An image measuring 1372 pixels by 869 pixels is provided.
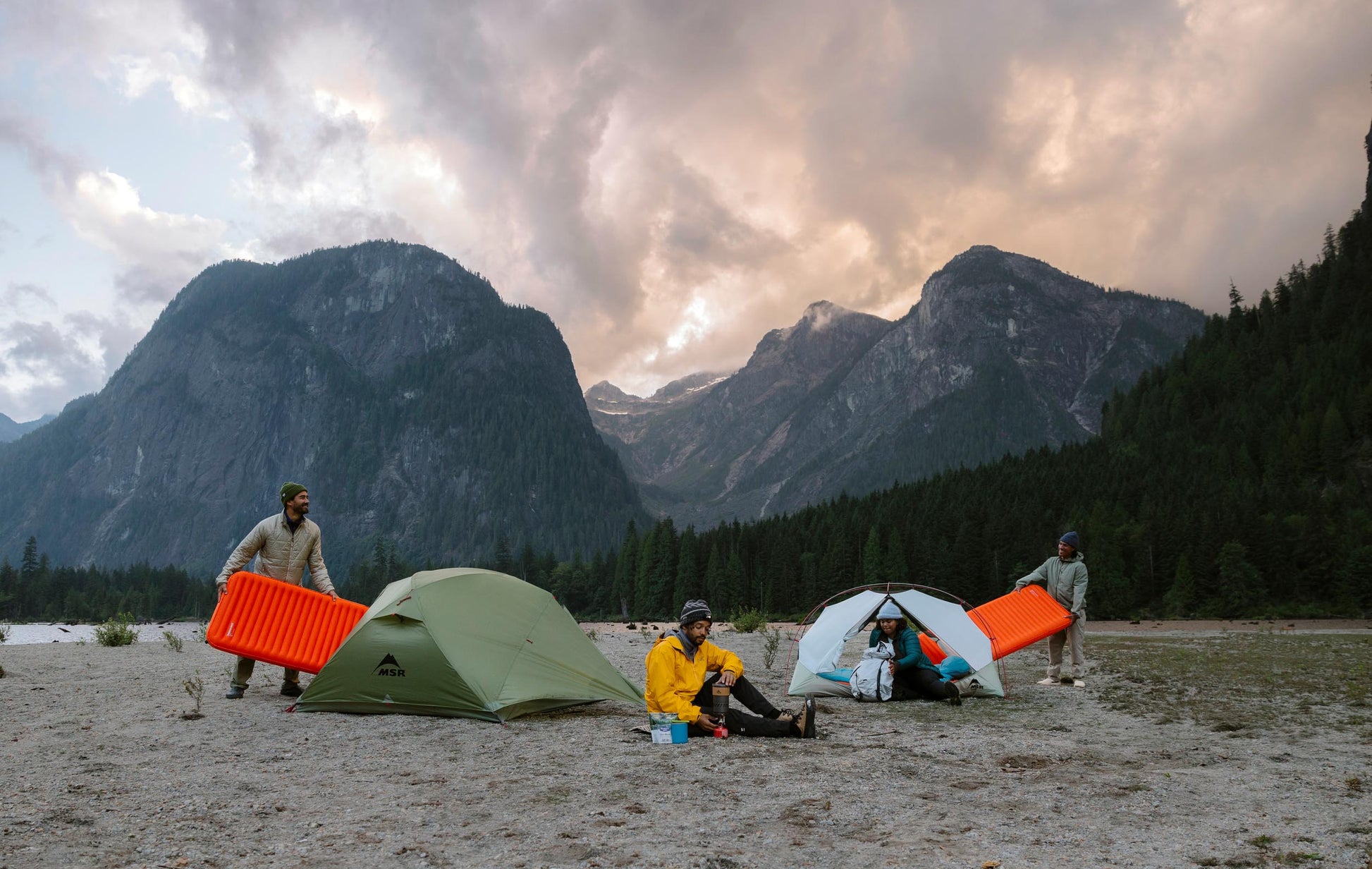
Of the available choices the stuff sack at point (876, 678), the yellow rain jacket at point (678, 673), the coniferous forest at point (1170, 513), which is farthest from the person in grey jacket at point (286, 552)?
the coniferous forest at point (1170, 513)

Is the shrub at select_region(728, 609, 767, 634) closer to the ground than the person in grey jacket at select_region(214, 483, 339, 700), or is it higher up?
closer to the ground

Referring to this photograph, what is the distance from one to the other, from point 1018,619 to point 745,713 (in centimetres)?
765

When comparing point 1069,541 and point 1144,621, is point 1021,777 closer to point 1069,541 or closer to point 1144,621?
point 1069,541

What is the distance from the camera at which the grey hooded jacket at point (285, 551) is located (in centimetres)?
1290

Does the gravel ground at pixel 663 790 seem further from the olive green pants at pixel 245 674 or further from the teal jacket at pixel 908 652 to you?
the teal jacket at pixel 908 652

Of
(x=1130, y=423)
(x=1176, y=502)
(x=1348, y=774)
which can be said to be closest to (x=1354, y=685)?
(x=1348, y=774)

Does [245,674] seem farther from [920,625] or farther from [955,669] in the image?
[955,669]

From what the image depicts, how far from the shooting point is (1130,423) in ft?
370

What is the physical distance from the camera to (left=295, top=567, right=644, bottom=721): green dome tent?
11367 millimetres

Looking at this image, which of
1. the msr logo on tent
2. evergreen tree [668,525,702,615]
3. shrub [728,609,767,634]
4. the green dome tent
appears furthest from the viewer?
evergreen tree [668,525,702,615]

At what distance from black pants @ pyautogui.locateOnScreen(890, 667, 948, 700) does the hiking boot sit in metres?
4.20

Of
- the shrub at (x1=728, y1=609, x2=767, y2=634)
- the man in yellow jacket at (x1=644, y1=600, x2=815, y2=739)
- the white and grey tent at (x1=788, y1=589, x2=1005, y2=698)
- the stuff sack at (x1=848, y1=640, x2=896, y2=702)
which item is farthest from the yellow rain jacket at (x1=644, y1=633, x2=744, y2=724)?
the shrub at (x1=728, y1=609, x2=767, y2=634)

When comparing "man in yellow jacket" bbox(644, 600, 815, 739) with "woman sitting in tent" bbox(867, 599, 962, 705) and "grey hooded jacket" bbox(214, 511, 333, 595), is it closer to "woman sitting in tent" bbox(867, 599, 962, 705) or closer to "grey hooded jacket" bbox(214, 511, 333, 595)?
"woman sitting in tent" bbox(867, 599, 962, 705)

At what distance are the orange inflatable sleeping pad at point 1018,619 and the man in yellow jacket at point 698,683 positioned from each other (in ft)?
19.2
